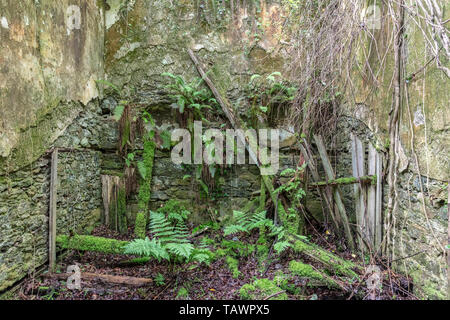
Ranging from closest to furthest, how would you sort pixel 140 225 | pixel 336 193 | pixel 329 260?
pixel 329 260
pixel 336 193
pixel 140 225

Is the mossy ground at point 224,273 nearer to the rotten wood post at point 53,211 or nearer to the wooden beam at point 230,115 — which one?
the rotten wood post at point 53,211

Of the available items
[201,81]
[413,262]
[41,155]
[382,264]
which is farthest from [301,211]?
[41,155]

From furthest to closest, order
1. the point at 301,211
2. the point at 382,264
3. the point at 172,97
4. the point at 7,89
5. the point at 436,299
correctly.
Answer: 1. the point at 172,97
2. the point at 301,211
3. the point at 382,264
4. the point at 7,89
5. the point at 436,299

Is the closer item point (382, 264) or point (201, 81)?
point (382, 264)

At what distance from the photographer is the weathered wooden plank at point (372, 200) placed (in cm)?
356

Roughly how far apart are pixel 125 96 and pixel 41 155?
226 centimetres

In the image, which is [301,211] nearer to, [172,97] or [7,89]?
[172,97]

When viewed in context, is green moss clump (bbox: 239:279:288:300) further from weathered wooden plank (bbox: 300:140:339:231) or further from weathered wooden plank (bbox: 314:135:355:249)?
weathered wooden plank (bbox: 300:140:339:231)

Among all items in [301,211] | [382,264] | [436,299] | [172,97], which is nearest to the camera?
[436,299]

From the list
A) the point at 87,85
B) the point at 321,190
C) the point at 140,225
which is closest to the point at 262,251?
the point at 321,190

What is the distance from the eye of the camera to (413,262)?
289 centimetres

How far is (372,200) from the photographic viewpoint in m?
3.59

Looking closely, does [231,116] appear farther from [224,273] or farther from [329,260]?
[329,260]

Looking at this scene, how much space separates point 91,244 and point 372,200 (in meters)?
4.05
